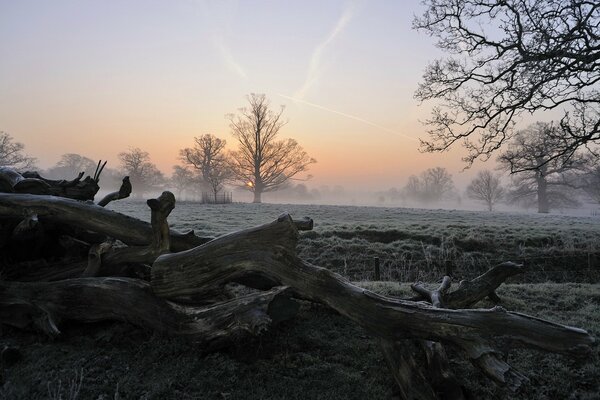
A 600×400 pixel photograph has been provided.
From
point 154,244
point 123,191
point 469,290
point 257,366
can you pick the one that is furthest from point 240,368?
point 469,290

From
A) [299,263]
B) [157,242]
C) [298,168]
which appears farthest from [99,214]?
[298,168]

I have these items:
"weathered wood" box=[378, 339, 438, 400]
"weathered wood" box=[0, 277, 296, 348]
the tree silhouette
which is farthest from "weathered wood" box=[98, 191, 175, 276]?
the tree silhouette

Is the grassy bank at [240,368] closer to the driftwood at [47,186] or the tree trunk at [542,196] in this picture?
the driftwood at [47,186]

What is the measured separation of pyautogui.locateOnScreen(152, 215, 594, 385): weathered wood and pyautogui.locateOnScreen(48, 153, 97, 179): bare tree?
3087 inches

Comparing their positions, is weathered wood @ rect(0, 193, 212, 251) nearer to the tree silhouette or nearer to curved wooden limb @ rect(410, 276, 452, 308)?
curved wooden limb @ rect(410, 276, 452, 308)

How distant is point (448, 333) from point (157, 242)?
390 centimetres

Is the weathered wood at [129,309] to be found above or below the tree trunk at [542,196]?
below

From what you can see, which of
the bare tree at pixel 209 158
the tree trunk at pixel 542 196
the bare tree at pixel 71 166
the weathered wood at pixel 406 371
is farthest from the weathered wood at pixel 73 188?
the bare tree at pixel 71 166

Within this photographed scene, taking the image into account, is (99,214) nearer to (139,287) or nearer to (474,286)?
(139,287)

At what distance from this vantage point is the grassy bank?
4086mm

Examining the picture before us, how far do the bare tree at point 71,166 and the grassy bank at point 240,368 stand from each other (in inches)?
3061

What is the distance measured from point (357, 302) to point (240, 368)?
157 cm

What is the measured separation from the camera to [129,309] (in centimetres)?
504

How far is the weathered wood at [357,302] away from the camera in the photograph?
3.59 metres
